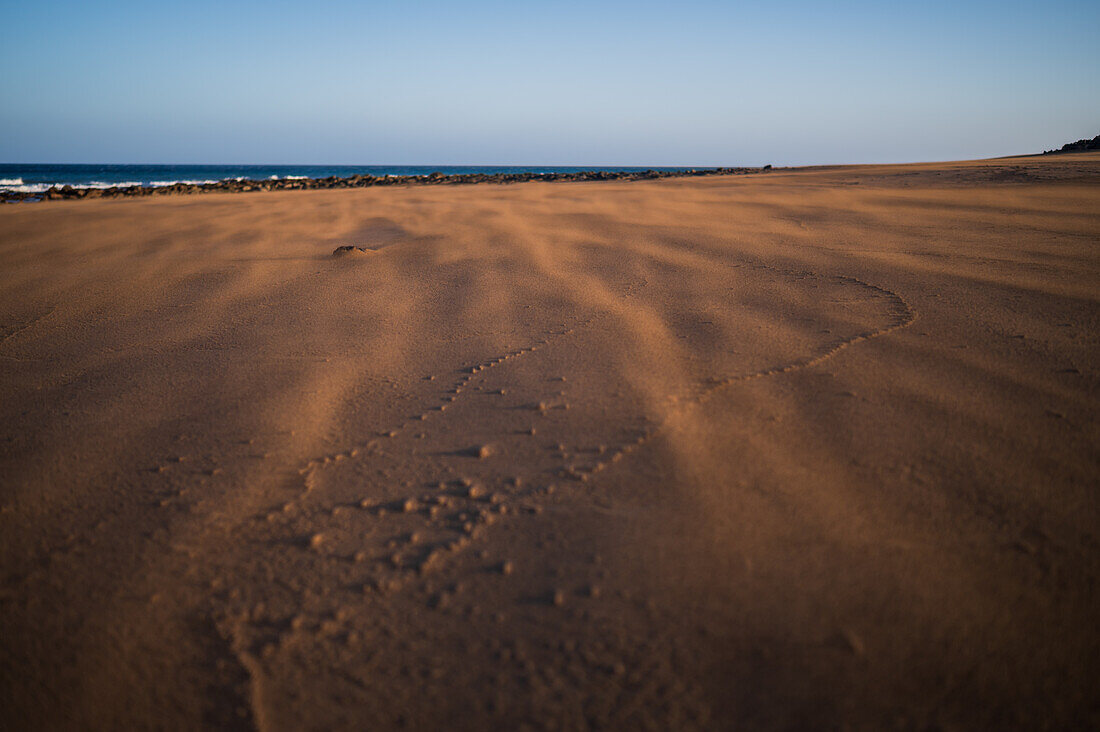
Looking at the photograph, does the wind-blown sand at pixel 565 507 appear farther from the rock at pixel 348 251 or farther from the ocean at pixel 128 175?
the ocean at pixel 128 175

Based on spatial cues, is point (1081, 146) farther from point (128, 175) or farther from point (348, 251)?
point (128, 175)

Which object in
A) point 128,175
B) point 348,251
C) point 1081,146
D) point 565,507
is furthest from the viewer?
point 128,175

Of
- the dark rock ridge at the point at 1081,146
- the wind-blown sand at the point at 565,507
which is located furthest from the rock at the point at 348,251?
the dark rock ridge at the point at 1081,146

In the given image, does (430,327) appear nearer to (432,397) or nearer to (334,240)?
(432,397)

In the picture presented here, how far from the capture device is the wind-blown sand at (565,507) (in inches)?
28.5

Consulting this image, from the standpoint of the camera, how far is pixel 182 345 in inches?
72.1

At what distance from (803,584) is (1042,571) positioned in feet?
1.14

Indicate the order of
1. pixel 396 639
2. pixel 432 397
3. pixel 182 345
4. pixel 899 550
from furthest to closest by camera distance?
1. pixel 182 345
2. pixel 432 397
3. pixel 899 550
4. pixel 396 639

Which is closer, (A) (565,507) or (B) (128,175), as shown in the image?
(A) (565,507)

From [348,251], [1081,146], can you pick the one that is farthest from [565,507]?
[1081,146]

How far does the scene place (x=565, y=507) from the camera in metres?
1.01

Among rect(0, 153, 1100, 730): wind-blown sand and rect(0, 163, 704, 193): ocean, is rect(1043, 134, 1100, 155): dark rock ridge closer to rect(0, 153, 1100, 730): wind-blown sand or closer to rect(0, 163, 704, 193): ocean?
rect(0, 153, 1100, 730): wind-blown sand

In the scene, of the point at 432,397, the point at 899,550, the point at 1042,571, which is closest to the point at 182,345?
the point at 432,397

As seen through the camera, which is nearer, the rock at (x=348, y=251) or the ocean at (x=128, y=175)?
the rock at (x=348, y=251)
